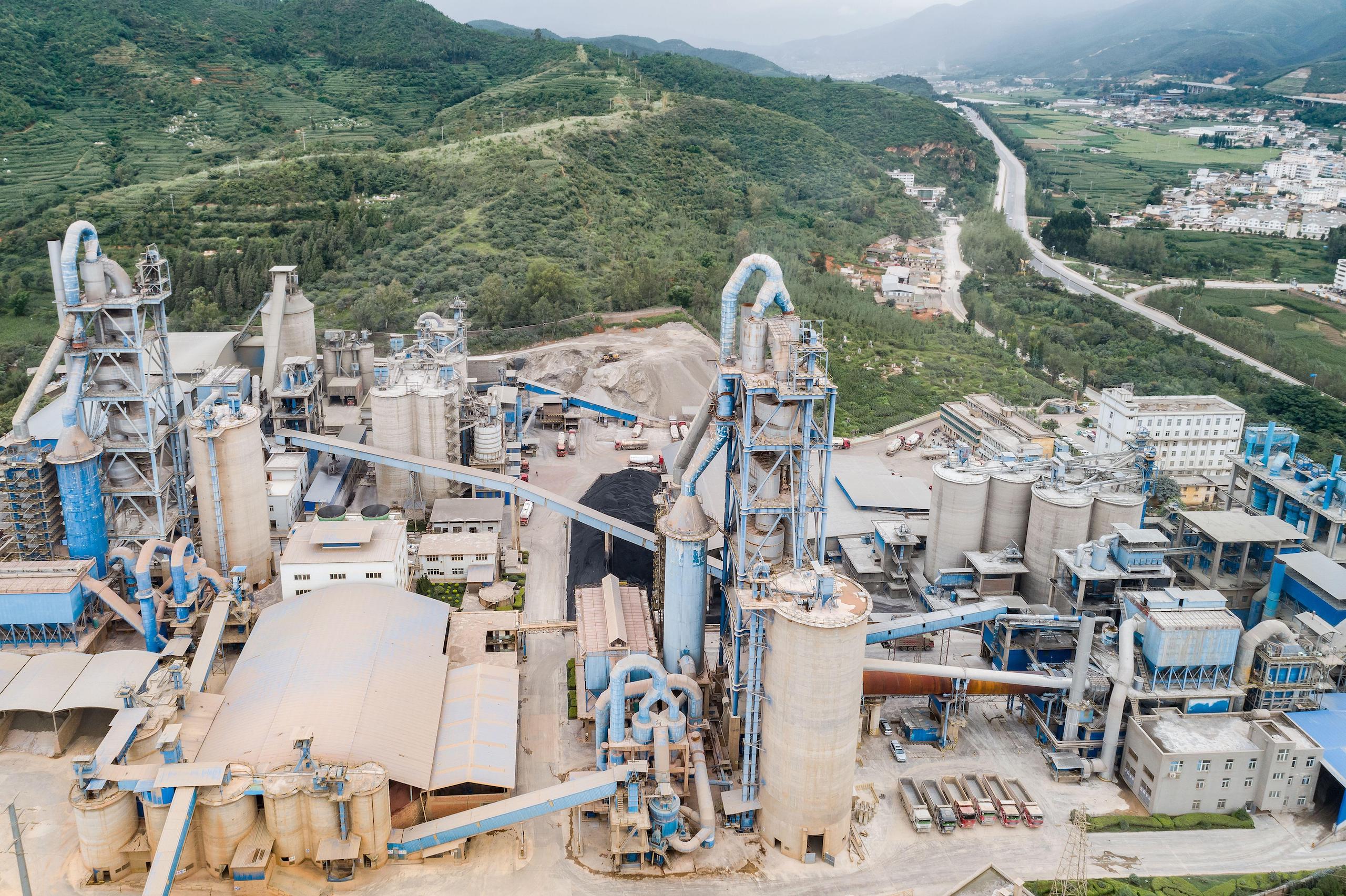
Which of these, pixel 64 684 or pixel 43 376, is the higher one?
pixel 43 376

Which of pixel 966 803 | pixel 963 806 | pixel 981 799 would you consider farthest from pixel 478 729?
pixel 981 799

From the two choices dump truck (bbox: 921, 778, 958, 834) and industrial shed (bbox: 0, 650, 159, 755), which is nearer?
dump truck (bbox: 921, 778, 958, 834)

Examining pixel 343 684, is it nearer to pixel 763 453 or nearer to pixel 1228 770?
pixel 763 453

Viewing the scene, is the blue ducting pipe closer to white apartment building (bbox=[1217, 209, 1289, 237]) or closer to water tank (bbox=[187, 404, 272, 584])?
water tank (bbox=[187, 404, 272, 584])

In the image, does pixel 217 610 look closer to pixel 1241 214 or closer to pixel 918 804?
pixel 918 804

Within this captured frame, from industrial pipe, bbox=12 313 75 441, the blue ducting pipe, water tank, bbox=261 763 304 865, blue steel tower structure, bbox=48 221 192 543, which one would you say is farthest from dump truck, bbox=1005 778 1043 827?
industrial pipe, bbox=12 313 75 441

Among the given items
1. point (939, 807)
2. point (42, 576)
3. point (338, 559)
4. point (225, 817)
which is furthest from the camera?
point (338, 559)

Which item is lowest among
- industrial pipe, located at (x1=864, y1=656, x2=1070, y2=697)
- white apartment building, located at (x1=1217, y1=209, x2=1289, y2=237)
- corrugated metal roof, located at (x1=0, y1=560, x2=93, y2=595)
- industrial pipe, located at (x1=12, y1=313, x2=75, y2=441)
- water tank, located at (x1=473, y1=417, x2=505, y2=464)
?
industrial pipe, located at (x1=864, y1=656, x2=1070, y2=697)

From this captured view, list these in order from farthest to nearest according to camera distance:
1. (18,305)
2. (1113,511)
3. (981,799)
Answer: (18,305), (1113,511), (981,799)
